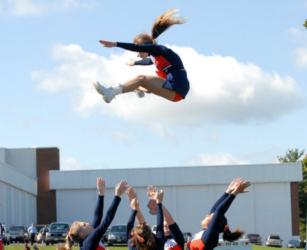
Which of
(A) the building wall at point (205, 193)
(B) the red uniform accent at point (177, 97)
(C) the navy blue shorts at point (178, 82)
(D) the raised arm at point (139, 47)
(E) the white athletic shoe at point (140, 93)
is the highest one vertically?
(D) the raised arm at point (139, 47)

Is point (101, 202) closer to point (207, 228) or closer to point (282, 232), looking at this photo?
point (207, 228)

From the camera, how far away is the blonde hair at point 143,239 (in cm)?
878

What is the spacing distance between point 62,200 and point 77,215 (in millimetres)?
2513

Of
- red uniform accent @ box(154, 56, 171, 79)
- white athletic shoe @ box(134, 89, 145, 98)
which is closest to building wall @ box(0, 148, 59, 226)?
white athletic shoe @ box(134, 89, 145, 98)

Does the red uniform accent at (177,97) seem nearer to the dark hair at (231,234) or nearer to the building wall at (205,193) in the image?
the dark hair at (231,234)

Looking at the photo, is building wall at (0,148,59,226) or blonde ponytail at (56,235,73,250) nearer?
blonde ponytail at (56,235,73,250)

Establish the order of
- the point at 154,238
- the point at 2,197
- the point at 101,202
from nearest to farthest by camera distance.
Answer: the point at 154,238, the point at 101,202, the point at 2,197

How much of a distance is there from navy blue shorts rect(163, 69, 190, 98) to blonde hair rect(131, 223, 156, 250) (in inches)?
88.6

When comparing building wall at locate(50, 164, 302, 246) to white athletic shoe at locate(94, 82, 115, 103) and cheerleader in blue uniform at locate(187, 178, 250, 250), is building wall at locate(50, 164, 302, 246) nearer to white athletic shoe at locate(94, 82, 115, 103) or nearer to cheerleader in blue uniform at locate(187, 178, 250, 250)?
white athletic shoe at locate(94, 82, 115, 103)

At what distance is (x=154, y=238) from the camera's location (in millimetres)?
8922

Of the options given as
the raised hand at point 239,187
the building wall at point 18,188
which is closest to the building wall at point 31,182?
the building wall at point 18,188

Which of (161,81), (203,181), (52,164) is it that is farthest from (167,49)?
(52,164)

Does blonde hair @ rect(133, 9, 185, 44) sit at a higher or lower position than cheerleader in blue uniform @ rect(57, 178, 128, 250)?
higher

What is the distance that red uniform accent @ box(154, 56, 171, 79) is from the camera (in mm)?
10743
